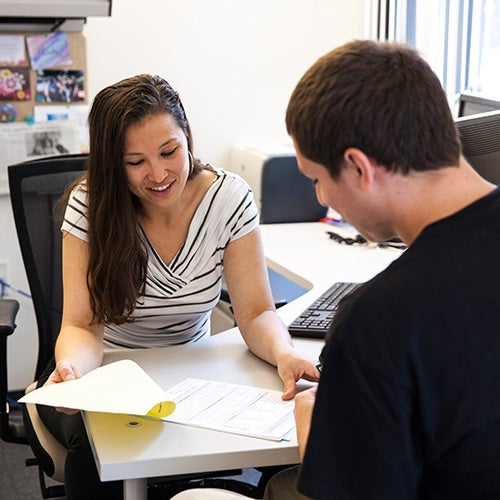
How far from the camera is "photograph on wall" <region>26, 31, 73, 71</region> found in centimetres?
309

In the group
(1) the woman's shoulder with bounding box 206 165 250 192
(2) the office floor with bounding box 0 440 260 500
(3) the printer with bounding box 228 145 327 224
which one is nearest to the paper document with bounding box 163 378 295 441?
(1) the woman's shoulder with bounding box 206 165 250 192

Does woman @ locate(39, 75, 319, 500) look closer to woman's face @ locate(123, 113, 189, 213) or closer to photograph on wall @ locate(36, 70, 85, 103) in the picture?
woman's face @ locate(123, 113, 189, 213)

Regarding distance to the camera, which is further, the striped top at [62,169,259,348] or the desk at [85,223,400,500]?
the striped top at [62,169,259,348]

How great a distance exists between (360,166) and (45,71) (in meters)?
2.41

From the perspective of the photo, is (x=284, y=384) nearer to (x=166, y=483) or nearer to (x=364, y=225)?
(x=166, y=483)

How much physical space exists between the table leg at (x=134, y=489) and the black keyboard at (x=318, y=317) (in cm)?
59

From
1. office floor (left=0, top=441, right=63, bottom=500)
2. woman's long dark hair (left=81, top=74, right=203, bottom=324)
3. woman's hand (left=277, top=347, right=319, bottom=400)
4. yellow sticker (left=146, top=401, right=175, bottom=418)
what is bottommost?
office floor (left=0, top=441, right=63, bottom=500)

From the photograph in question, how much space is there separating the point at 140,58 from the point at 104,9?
36 centimetres

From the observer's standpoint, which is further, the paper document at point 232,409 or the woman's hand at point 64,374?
the woman's hand at point 64,374

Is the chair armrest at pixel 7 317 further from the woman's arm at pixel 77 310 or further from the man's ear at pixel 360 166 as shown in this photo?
the man's ear at pixel 360 166

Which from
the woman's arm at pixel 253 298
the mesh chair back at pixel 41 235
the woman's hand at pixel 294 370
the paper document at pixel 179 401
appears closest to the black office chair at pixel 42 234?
the mesh chair back at pixel 41 235

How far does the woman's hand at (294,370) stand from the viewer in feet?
5.21

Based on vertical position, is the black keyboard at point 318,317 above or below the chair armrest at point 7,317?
above

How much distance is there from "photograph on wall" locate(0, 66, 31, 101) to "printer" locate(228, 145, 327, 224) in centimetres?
Answer: 86
